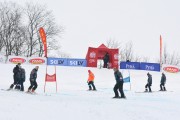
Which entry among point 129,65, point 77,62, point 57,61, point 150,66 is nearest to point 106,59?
point 129,65

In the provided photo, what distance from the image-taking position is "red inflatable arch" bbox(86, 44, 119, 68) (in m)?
45.8

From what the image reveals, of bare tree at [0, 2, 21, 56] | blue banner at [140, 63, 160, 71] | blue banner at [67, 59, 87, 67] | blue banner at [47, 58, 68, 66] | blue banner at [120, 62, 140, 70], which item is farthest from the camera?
bare tree at [0, 2, 21, 56]

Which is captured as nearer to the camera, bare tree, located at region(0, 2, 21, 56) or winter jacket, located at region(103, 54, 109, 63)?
winter jacket, located at region(103, 54, 109, 63)

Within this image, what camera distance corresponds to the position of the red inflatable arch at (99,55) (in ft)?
150

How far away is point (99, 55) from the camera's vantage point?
48.2 meters

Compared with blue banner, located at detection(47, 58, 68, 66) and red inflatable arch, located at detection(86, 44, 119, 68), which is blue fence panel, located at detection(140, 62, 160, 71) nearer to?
red inflatable arch, located at detection(86, 44, 119, 68)

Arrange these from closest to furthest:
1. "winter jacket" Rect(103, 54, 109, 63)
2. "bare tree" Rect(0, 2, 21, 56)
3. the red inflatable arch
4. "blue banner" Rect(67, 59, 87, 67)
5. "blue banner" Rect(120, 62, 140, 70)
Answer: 1. "blue banner" Rect(120, 62, 140, 70)
2. "blue banner" Rect(67, 59, 87, 67)
3. the red inflatable arch
4. "winter jacket" Rect(103, 54, 109, 63)
5. "bare tree" Rect(0, 2, 21, 56)

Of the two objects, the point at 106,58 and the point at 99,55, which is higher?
the point at 99,55

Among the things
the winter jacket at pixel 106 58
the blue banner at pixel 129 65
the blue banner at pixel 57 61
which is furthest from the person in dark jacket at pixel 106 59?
the blue banner at pixel 57 61

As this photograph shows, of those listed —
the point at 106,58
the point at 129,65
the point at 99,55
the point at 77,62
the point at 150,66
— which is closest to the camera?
the point at 129,65

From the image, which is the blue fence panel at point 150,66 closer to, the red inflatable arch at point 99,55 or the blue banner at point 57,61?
the red inflatable arch at point 99,55

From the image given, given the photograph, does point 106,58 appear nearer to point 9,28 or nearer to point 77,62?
point 77,62

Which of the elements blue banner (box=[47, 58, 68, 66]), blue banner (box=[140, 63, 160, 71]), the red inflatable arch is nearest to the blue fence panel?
blue banner (box=[140, 63, 160, 71])

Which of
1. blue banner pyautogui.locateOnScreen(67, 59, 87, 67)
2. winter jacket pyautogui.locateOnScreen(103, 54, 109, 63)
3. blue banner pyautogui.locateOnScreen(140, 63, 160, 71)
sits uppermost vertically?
winter jacket pyautogui.locateOnScreen(103, 54, 109, 63)
